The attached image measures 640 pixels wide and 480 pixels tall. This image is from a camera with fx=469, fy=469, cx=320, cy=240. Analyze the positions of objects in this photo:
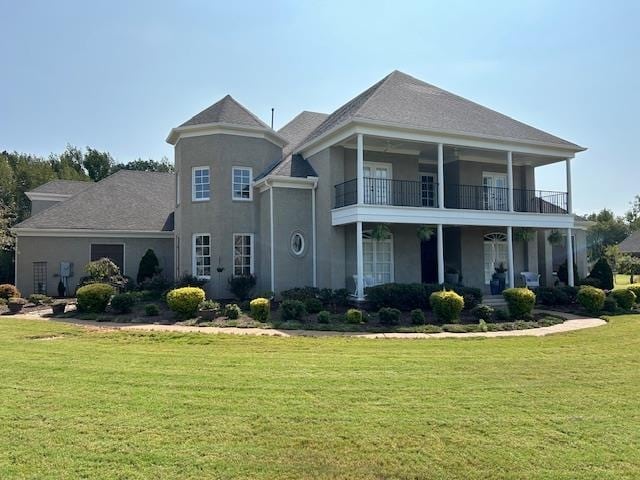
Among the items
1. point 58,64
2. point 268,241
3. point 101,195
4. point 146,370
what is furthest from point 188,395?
point 101,195

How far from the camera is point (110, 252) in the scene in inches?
896

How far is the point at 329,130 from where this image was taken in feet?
56.3

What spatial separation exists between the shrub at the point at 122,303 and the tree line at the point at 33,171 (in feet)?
30.9

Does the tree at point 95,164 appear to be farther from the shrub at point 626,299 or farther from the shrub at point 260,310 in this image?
the shrub at point 626,299

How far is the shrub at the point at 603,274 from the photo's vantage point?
890 inches

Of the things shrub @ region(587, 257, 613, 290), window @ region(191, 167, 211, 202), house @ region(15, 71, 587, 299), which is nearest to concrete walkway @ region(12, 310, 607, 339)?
house @ region(15, 71, 587, 299)

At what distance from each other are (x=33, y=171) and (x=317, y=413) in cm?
4693

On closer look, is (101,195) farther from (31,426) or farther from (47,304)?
(31,426)

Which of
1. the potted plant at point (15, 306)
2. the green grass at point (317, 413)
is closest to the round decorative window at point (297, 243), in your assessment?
the green grass at point (317, 413)

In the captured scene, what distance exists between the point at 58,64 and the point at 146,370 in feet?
40.0

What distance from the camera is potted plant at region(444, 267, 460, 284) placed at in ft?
63.3

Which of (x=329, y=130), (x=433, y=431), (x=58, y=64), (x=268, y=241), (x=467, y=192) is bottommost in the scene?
(x=433, y=431)

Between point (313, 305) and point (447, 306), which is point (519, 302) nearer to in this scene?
point (447, 306)

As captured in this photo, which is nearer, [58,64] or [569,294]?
[58,64]
